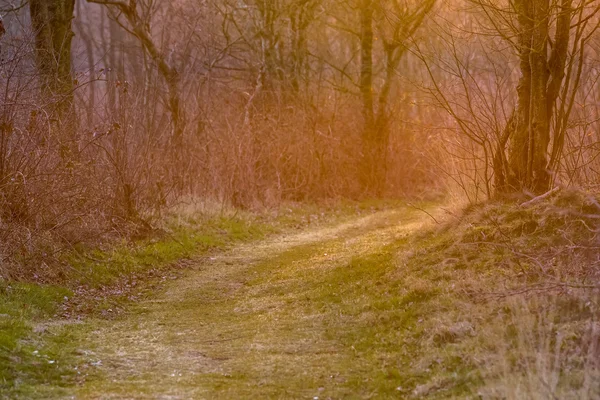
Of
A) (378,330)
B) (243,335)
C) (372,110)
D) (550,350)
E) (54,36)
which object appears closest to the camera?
(550,350)

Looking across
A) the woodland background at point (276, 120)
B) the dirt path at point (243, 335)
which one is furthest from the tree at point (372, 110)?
the dirt path at point (243, 335)

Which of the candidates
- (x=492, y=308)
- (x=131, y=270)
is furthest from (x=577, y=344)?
(x=131, y=270)

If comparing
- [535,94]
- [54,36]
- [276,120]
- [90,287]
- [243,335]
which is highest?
[54,36]

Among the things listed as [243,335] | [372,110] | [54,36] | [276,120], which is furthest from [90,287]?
[372,110]

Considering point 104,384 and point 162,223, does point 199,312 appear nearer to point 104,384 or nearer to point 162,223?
point 104,384

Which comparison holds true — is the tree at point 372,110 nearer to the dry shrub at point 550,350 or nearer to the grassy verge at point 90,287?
the grassy verge at point 90,287

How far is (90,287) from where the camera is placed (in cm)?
980

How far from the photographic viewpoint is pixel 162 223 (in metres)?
13.5

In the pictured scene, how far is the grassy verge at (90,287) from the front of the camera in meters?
6.43

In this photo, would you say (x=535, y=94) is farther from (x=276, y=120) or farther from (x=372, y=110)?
(x=372, y=110)

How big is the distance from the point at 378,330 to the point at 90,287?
4.31m

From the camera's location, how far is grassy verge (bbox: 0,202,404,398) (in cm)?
643

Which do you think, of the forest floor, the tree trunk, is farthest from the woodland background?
the forest floor

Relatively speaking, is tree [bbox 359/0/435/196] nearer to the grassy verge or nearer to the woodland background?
the woodland background
